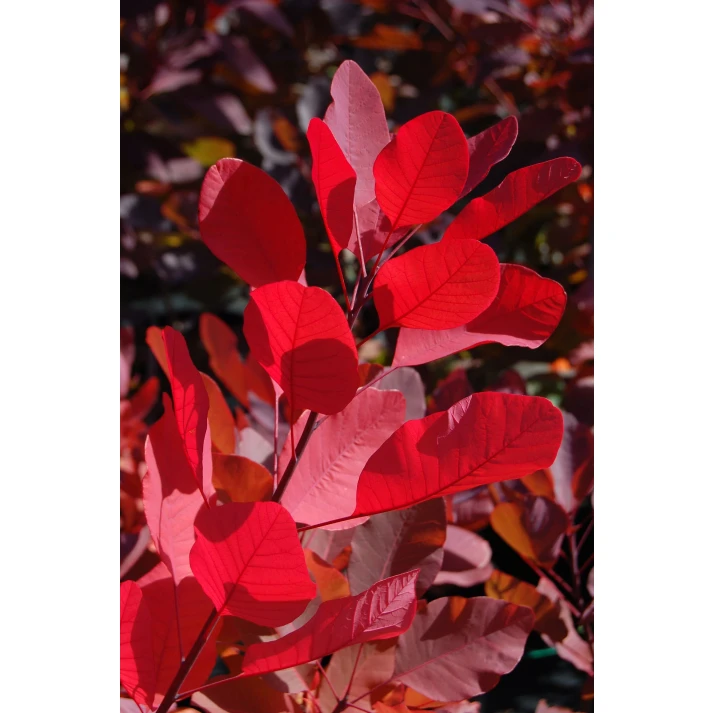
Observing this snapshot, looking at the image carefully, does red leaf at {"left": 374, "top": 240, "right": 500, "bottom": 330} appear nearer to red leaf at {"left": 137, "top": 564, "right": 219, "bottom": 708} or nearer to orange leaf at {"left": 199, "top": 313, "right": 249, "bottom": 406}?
red leaf at {"left": 137, "top": 564, "right": 219, "bottom": 708}

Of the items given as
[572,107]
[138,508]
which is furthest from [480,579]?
[572,107]

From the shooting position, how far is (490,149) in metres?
0.35

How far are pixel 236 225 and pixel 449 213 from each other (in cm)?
81

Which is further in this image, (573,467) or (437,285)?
(573,467)

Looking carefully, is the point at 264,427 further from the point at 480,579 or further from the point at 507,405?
the point at 507,405

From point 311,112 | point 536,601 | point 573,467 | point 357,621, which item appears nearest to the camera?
point 357,621

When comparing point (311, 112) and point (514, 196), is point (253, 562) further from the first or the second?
point (311, 112)

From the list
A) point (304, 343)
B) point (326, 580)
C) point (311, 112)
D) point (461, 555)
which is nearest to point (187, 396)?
point (304, 343)

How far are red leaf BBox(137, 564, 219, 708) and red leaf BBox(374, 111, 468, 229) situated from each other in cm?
22

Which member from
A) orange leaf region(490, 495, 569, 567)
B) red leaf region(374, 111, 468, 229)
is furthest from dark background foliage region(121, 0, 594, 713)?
red leaf region(374, 111, 468, 229)

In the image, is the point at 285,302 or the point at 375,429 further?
the point at 375,429

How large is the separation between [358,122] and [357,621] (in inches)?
9.6

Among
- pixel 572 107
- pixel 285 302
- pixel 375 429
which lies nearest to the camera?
pixel 285 302

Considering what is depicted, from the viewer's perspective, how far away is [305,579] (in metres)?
0.29
